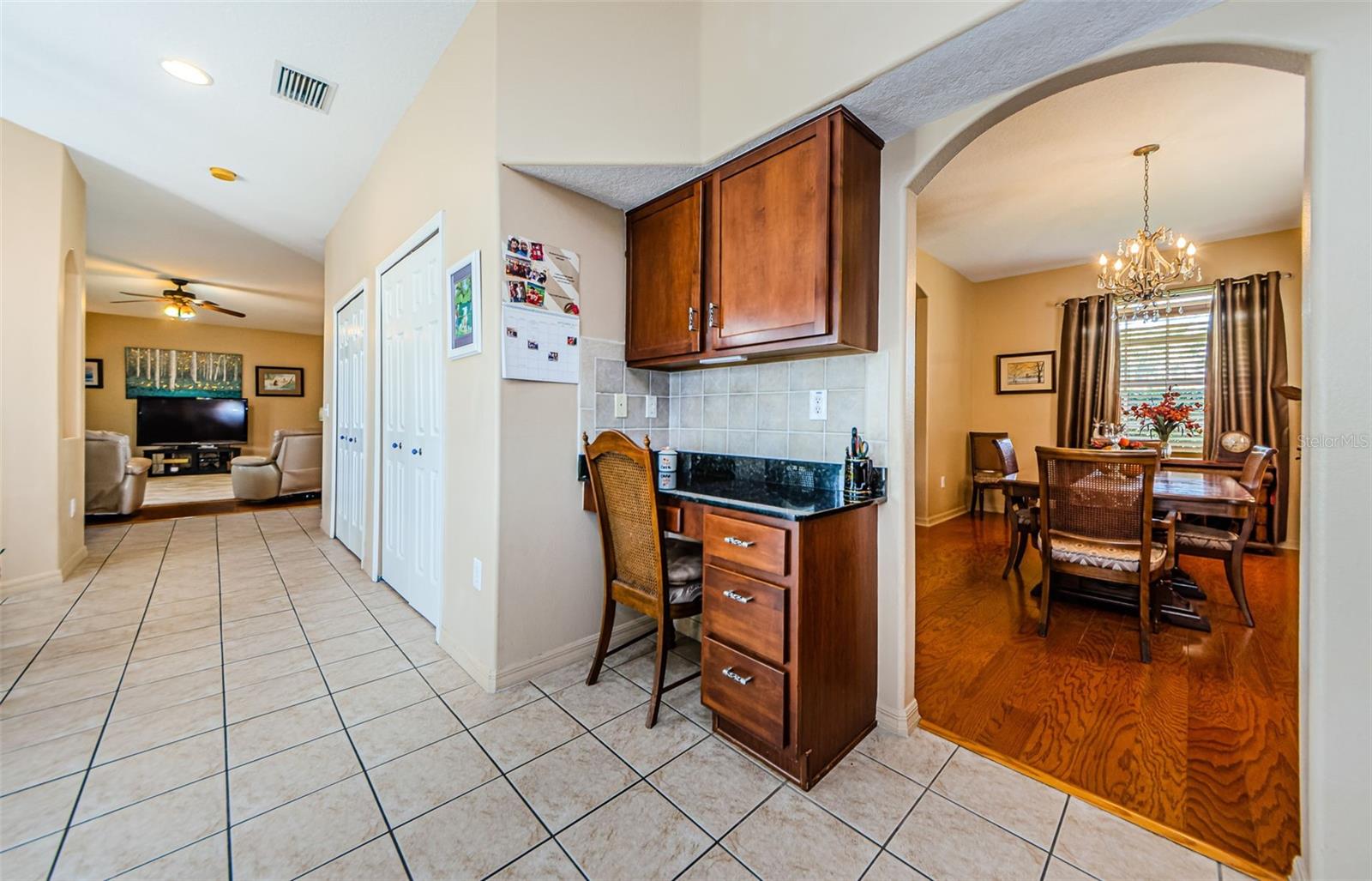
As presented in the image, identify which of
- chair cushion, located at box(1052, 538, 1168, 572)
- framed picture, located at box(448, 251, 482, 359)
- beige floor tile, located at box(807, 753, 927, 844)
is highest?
framed picture, located at box(448, 251, 482, 359)

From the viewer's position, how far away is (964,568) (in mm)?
3742

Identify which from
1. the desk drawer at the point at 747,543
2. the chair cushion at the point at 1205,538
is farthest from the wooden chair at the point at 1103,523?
the desk drawer at the point at 747,543

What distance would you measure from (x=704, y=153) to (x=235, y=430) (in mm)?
10788

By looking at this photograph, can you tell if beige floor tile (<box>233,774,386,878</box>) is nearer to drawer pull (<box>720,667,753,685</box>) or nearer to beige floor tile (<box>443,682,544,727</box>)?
beige floor tile (<box>443,682,544,727</box>)

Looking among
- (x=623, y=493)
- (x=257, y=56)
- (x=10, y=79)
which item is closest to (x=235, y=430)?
(x=10, y=79)

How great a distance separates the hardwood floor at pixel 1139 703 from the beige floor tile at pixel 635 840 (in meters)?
1.08

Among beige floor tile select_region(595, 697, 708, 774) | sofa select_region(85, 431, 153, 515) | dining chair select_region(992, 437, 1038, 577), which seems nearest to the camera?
beige floor tile select_region(595, 697, 708, 774)

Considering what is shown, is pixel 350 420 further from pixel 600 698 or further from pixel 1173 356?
pixel 1173 356

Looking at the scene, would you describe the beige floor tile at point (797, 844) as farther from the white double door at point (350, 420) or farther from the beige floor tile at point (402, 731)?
the white double door at point (350, 420)

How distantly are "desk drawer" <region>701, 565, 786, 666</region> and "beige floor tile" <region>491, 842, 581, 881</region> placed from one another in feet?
2.39

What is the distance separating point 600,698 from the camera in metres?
2.00

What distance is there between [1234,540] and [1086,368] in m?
3.00

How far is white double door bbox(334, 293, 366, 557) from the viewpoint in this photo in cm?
371

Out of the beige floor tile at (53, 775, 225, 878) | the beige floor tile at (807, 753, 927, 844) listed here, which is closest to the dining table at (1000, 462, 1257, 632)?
the beige floor tile at (807, 753, 927, 844)
